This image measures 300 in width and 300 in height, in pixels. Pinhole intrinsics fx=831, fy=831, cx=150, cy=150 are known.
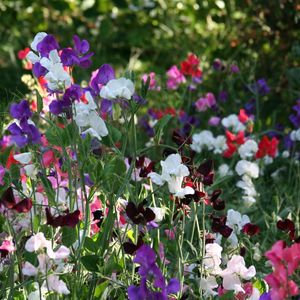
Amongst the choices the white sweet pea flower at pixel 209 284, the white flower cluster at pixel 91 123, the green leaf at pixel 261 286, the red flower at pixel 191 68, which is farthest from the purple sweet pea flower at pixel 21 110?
the red flower at pixel 191 68

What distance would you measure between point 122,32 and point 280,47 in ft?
4.12

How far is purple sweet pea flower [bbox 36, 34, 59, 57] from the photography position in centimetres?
177

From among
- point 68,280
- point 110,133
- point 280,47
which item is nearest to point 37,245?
point 68,280

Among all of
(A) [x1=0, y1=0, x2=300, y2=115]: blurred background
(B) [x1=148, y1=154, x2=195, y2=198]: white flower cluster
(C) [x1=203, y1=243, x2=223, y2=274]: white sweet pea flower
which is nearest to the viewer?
(B) [x1=148, y1=154, x2=195, y2=198]: white flower cluster

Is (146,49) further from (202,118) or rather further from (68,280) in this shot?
(68,280)

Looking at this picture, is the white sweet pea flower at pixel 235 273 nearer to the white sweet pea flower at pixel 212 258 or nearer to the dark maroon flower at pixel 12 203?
the white sweet pea flower at pixel 212 258

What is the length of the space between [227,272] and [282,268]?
380 mm

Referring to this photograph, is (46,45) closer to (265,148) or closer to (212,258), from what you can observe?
(212,258)

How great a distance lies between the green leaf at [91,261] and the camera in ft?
5.16

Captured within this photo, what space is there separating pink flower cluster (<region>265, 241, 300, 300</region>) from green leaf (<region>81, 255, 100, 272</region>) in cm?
39

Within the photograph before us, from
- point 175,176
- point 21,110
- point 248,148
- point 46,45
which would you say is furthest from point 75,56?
point 248,148

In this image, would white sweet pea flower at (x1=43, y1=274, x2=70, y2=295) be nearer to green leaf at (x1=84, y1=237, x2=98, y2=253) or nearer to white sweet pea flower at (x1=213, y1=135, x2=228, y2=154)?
green leaf at (x1=84, y1=237, x2=98, y2=253)

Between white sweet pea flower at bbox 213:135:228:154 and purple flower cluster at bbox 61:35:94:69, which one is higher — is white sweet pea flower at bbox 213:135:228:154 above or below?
below

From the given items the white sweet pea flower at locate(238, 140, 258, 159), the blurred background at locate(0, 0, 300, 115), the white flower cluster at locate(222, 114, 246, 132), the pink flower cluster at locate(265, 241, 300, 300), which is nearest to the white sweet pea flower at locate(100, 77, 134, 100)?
the pink flower cluster at locate(265, 241, 300, 300)
